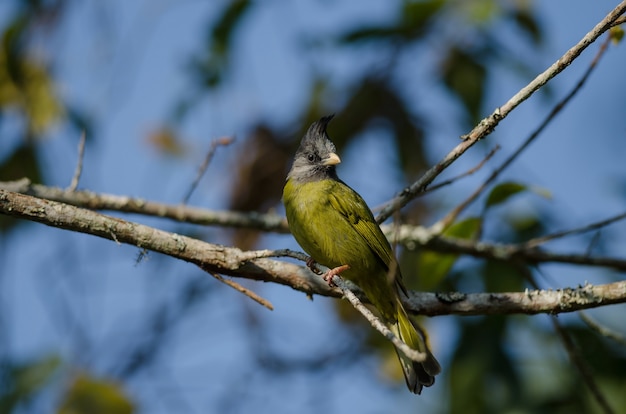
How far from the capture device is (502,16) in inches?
206

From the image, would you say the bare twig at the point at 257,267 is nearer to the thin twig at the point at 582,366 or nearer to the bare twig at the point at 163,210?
the thin twig at the point at 582,366

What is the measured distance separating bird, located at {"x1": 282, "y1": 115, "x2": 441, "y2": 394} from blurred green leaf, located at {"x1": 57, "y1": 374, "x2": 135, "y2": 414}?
4.54 ft

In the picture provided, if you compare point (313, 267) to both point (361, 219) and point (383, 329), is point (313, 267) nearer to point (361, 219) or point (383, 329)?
point (361, 219)

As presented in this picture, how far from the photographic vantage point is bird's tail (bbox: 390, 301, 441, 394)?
3.62 meters

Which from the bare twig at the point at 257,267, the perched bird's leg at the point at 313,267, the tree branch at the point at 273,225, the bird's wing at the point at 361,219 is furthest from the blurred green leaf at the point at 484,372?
the perched bird's leg at the point at 313,267

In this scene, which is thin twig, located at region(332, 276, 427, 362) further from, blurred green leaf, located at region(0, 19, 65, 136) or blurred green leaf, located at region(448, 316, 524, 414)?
blurred green leaf, located at region(0, 19, 65, 136)

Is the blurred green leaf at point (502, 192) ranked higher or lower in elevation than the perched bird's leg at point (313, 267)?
higher

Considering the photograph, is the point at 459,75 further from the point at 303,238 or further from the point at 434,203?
the point at 303,238

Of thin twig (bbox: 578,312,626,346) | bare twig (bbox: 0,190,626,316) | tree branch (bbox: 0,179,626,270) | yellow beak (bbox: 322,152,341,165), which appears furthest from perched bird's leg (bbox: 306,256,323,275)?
thin twig (bbox: 578,312,626,346)

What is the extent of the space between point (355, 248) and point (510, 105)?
1.25m

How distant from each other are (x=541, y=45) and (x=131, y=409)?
3633mm

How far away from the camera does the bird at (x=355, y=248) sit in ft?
12.0

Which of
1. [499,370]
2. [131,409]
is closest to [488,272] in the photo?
[499,370]

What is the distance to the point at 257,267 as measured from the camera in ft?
10.6
